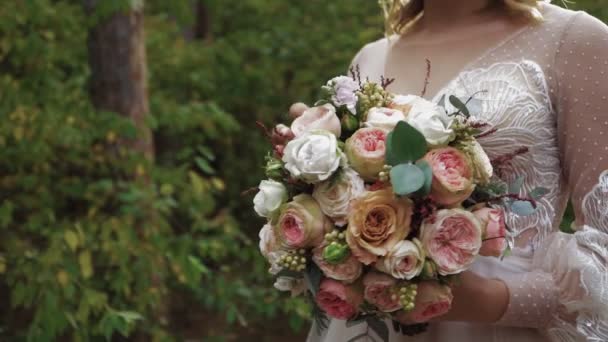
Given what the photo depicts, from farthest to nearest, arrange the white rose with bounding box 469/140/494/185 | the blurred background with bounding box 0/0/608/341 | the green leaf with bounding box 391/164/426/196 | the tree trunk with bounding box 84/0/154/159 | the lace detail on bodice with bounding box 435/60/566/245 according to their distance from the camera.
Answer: the tree trunk with bounding box 84/0/154/159, the blurred background with bounding box 0/0/608/341, the lace detail on bodice with bounding box 435/60/566/245, the white rose with bounding box 469/140/494/185, the green leaf with bounding box 391/164/426/196

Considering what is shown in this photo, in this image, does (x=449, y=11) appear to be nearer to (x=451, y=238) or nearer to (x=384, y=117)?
(x=384, y=117)

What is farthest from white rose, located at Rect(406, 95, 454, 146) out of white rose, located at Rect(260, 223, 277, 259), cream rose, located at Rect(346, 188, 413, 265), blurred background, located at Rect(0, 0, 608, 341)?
blurred background, located at Rect(0, 0, 608, 341)

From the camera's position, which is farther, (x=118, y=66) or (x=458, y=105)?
(x=118, y=66)

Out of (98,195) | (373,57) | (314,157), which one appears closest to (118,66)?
(98,195)

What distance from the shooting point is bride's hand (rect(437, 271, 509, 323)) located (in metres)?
1.52

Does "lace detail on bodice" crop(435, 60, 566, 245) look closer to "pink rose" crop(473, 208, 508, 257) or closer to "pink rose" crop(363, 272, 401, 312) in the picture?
"pink rose" crop(473, 208, 508, 257)

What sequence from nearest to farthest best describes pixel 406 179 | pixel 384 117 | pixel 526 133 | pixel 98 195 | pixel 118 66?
pixel 406 179
pixel 384 117
pixel 526 133
pixel 98 195
pixel 118 66

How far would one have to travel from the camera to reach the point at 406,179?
133 cm

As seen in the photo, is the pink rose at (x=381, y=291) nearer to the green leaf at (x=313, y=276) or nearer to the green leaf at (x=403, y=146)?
the green leaf at (x=313, y=276)

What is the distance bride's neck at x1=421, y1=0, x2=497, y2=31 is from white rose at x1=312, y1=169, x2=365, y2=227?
0.69 metres

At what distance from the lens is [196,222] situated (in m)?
3.89

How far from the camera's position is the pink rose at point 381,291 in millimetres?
1370

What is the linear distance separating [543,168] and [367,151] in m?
0.48

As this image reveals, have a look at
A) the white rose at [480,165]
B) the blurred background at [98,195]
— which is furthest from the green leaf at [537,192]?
the blurred background at [98,195]
